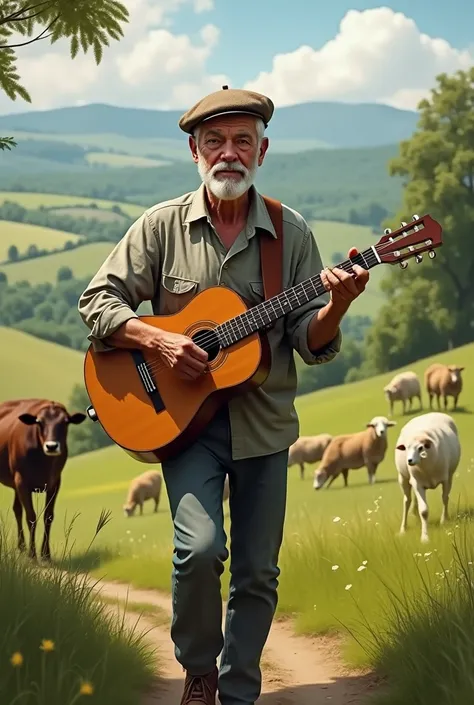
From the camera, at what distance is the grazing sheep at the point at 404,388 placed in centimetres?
1071

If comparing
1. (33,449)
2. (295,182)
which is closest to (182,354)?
(33,449)

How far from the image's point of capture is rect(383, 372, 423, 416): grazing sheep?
1071cm

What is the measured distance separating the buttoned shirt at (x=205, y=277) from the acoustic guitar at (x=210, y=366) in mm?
65

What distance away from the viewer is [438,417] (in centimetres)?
689

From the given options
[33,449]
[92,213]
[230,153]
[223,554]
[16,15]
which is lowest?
[223,554]

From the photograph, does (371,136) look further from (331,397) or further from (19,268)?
(331,397)

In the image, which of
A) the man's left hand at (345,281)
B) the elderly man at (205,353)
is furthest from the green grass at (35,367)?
the man's left hand at (345,281)

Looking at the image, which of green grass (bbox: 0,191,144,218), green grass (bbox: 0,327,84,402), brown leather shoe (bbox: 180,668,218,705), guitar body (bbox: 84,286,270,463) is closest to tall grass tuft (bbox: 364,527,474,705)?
brown leather shoe (bbox: 180,668,218,705)

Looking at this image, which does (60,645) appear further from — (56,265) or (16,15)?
(56,265)

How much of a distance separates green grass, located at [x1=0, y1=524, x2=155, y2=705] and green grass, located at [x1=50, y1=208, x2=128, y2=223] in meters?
16.2

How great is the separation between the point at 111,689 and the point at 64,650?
0.76 feet

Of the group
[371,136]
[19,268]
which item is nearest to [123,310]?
[19,268]

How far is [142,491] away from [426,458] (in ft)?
11.3

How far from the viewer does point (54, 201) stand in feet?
65.9
